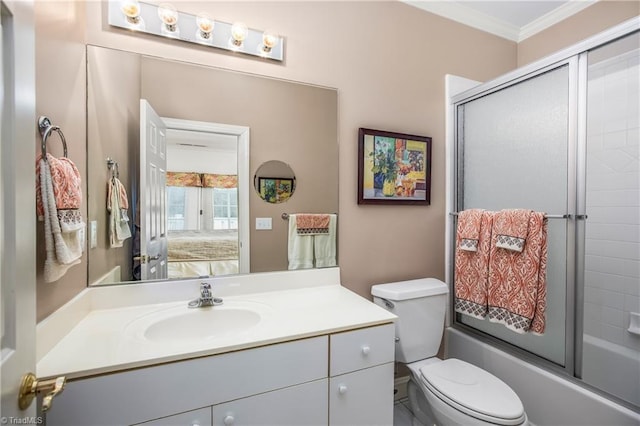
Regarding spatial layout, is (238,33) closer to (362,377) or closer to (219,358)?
(219,358)

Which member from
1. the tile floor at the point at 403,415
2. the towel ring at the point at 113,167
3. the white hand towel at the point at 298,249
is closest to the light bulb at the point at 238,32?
the towel ring at the point at 113,167

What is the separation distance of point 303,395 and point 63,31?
154cm

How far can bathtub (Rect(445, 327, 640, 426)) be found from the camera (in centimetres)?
133

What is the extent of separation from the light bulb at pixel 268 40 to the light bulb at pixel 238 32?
92 millimetres

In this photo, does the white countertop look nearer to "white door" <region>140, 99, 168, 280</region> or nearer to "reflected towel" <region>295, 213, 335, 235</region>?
"white door" <region>140, 99, 168, 280</region>

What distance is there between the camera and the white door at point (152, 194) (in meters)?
1.34

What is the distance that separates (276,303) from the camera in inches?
54.4

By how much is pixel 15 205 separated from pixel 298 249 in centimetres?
118

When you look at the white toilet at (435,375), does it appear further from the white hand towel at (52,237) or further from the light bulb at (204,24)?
the light bulb at (204,24)

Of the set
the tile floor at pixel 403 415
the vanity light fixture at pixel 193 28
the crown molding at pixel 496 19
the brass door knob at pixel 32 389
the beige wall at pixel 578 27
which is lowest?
the tile floor at pixel 403 415

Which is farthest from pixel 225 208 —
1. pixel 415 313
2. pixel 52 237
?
pixel 415 313

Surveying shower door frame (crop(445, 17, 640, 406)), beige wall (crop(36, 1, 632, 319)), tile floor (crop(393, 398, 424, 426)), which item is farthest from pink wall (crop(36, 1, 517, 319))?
tile floor (crop(393, 398, 424, 426))

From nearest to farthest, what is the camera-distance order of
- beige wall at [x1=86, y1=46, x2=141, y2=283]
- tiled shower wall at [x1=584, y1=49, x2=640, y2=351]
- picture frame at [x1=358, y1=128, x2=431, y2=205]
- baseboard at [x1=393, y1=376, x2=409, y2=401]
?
beige wall at [x1=86, y1=46, x2=141, y2=283], tiled shower wall at [x1=584, y1=49, x2=640, y2=351], picture frame at [x1=358, y1=128, x2=431, y2=205], baseboard at [x1=393, y1=376, x2=409, y2=401]

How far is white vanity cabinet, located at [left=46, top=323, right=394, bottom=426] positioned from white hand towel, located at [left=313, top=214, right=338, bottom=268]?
0.55 m
